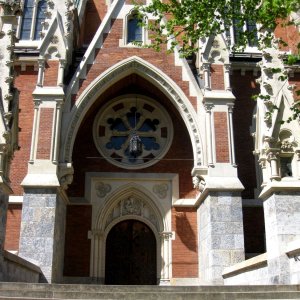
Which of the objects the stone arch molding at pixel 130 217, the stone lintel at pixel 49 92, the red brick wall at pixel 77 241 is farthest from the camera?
the stone arch molding at pixel 130 217

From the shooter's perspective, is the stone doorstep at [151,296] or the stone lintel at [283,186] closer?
the stone doorstep at [151,296]

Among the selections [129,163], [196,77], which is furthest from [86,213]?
[196,77]

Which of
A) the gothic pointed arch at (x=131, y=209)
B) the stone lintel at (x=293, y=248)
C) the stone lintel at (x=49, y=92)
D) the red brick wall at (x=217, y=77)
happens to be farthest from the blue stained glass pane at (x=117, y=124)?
the stone lintel at (x=293, y=248)

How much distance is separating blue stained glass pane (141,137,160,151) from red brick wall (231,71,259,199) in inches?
108

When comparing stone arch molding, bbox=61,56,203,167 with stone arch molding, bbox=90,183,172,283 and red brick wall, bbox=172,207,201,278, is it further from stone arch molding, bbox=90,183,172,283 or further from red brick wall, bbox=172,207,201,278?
stone arch molding, bbox=90,183,172,283

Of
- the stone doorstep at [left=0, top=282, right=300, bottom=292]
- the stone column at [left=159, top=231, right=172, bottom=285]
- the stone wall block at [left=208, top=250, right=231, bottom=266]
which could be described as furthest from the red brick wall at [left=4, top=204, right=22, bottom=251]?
the stone doorstep at [left=0, top=282, right=300, bottom=292]

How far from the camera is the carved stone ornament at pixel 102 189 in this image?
15430 millimetres

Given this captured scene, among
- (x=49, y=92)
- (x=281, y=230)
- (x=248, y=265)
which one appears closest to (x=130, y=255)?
(x=49, y=92)

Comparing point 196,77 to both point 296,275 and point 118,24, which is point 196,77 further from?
point 296,275

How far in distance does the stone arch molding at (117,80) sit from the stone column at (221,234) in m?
1.40

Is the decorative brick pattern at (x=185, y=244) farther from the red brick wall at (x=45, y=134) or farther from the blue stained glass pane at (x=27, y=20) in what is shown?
the blue stained glass pane at (x=27, y=20)

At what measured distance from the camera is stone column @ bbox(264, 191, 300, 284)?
7.54 meters

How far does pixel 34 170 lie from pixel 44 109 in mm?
1865

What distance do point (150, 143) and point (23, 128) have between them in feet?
14.1
